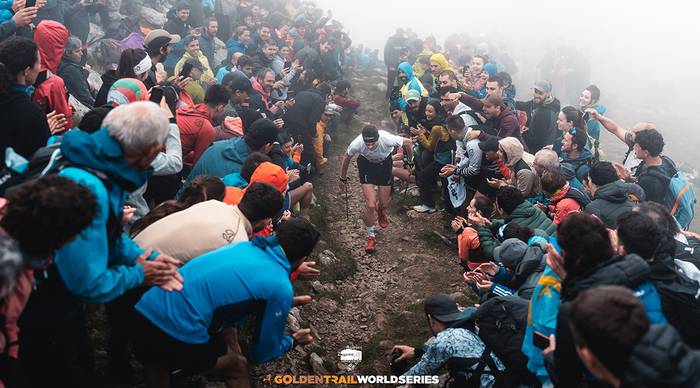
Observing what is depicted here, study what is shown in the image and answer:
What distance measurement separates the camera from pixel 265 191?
4.82 m

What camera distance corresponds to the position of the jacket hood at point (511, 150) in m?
8.70

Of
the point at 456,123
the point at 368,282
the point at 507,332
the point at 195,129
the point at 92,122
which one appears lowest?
the point at 368,282

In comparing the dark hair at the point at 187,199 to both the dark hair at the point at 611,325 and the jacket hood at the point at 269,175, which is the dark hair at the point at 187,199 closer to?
the jacket hood at the point at 269,175

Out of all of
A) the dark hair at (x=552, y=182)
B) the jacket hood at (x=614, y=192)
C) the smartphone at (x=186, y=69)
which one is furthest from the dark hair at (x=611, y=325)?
the smartphone at (x=186, y=69)

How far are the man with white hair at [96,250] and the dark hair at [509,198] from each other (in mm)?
4954

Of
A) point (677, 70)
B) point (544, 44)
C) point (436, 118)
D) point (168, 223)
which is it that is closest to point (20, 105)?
point (168, 223)

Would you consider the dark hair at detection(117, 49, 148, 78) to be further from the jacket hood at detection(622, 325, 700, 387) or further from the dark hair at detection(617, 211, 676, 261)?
the jacket hood at detection(622, 325, 700, 387)

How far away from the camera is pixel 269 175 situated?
5.99m

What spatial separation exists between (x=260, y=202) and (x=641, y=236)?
11.3 ft

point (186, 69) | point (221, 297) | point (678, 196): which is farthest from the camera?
point (186, 69)

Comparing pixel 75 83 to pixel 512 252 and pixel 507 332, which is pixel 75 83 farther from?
pixel 507 332

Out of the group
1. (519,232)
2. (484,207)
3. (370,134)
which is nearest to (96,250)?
(519,232)

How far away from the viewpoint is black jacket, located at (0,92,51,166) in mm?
4715

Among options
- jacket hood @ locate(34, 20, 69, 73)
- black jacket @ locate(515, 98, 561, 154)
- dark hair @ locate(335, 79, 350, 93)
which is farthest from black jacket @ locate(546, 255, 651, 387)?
dark hair @ locate(335, 79, 350, 93)
